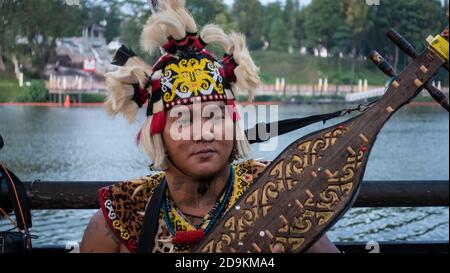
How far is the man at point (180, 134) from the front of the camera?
6.20ft

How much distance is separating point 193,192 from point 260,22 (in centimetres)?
1193

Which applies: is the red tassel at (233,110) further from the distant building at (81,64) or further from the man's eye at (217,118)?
the distant building at (81,64)

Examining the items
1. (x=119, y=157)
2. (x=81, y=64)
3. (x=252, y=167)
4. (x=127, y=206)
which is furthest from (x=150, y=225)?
(x=81, y=64)

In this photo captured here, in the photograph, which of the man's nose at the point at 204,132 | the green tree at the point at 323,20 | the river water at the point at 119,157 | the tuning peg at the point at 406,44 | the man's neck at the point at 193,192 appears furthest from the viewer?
the green tree at the point at 323,20

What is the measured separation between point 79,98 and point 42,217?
39.5ft

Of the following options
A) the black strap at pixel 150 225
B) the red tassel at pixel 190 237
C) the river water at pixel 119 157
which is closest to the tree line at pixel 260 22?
the black strap at pixel 150 225

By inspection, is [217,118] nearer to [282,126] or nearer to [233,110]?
[233,110]

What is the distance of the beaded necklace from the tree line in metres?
0.56

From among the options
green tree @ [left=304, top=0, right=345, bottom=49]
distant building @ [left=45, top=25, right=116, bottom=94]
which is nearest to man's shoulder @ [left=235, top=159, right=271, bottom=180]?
green tree @ [left=304, top=0, right=345, bottom=49]

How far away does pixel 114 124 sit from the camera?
1839cm

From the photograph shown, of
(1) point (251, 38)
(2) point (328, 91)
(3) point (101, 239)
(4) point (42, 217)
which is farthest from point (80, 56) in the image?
(3) point (101, 239)

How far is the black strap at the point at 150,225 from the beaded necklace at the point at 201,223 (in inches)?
0.9

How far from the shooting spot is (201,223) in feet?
6.42

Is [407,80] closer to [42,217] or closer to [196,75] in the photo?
[196,75]
